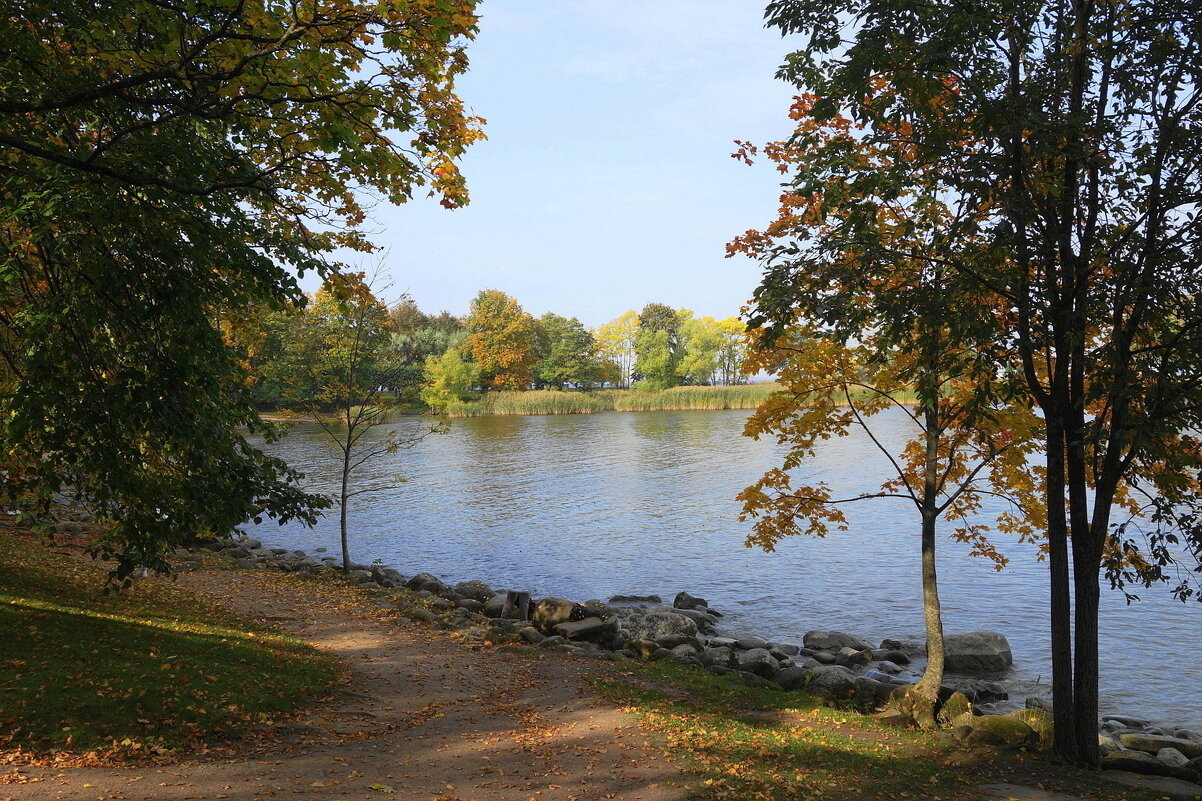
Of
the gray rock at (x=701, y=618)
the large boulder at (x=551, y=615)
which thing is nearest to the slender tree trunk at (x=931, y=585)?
the gray rock at (x=701, y=618)

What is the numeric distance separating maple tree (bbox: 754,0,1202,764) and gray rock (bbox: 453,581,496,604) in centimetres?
1100

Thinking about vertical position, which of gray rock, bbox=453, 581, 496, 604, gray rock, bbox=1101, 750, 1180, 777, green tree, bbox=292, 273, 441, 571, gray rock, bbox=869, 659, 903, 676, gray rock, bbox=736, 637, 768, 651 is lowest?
gray rock, bbox=869, 659, 903, 676

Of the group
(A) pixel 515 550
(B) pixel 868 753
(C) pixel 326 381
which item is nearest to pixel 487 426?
(A) pixel 515 550

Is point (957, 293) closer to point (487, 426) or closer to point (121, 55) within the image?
point (121, 55)

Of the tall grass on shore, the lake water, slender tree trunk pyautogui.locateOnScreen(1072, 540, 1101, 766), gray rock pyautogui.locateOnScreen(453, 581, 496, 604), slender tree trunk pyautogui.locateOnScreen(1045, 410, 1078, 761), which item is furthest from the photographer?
the tall grass on shore

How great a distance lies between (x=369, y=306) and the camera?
17.9 m

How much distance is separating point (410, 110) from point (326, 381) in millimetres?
12178

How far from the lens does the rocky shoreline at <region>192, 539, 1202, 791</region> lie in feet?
32.4

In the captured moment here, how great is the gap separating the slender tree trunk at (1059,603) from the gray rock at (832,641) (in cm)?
573

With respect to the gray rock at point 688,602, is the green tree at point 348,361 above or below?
above

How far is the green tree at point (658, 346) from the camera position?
109 metres

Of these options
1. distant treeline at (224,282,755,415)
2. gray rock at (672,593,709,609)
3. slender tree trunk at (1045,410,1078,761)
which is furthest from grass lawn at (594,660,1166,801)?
distant treeline at (224,282,755,415)

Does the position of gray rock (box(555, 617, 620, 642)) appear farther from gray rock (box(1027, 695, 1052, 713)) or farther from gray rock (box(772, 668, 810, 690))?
gray rock (box(1027, 695, 1052, 713))

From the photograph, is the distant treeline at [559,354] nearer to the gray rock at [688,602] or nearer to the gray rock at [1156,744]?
the gray rock at [688,602]
